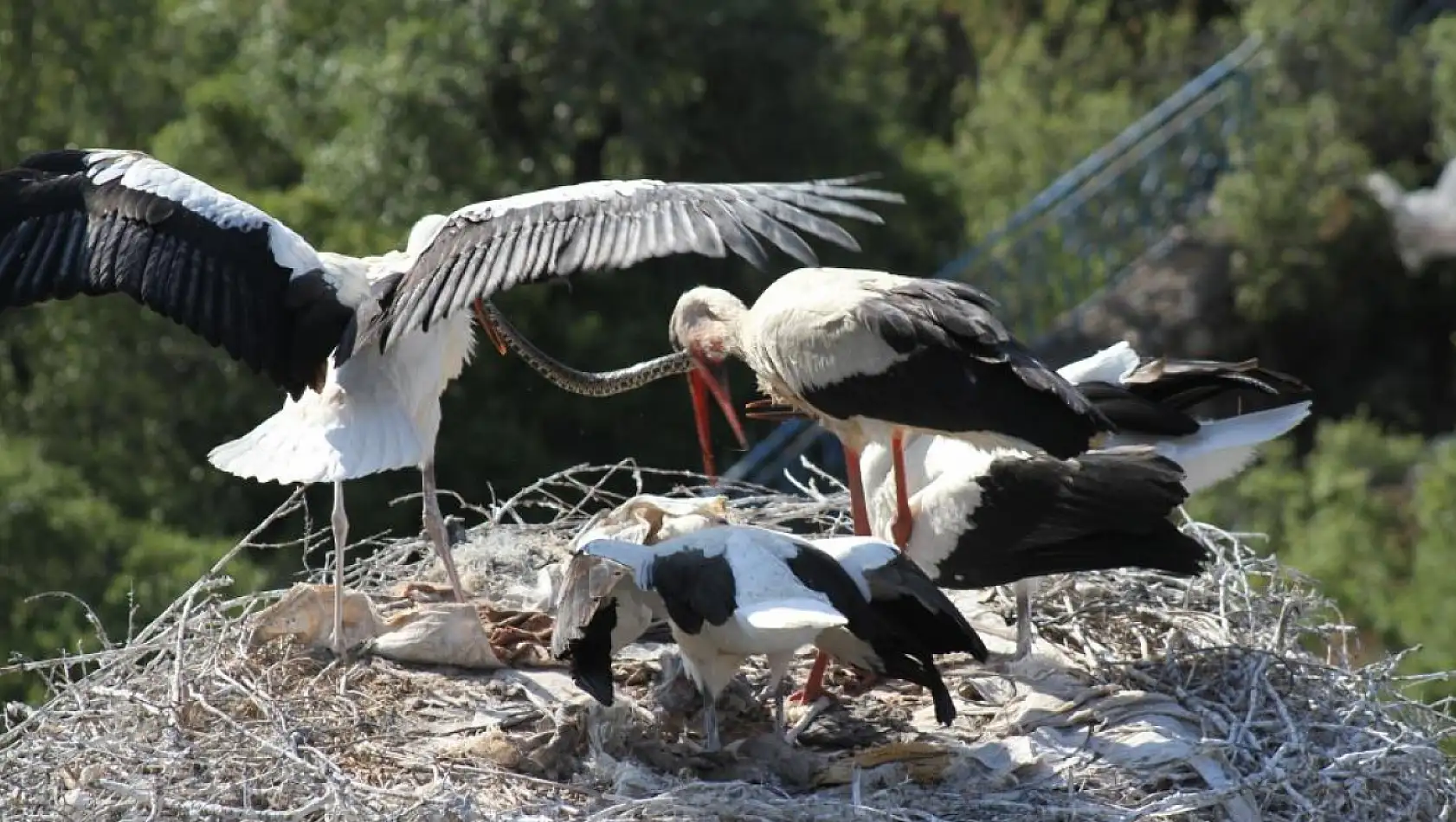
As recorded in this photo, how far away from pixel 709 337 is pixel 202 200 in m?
1.59

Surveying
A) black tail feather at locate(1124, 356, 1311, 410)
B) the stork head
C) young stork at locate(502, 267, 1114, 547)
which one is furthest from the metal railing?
young stork at locate(502, 267, 1114, 547)

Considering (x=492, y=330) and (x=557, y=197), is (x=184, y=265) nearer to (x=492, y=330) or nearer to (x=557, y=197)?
(x=492, y=330)

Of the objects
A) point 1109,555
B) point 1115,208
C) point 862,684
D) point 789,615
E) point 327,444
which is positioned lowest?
point 1115,208

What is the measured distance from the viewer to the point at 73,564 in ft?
36.2

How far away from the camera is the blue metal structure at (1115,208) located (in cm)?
1521

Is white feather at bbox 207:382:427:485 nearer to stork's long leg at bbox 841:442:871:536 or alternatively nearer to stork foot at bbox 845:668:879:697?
stork's long leg at bbox 841:442:871:536

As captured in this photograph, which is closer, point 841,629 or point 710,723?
point 841,629

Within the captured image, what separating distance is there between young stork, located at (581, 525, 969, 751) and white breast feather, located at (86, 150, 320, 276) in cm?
134

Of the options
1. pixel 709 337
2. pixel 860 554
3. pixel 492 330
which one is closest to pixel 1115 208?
pixel 709 337

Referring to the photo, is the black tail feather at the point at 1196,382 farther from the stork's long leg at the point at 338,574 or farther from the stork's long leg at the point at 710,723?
the stork's long leg at the point at 338,574

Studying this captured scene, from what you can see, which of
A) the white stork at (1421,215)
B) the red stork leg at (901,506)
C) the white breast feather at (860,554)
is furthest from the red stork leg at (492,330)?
the white stork at (1421,215)

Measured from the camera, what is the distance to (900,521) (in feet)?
24.5

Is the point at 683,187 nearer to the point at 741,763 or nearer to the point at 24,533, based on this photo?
the point at 741,763

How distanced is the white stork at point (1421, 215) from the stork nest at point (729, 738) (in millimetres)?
7461
